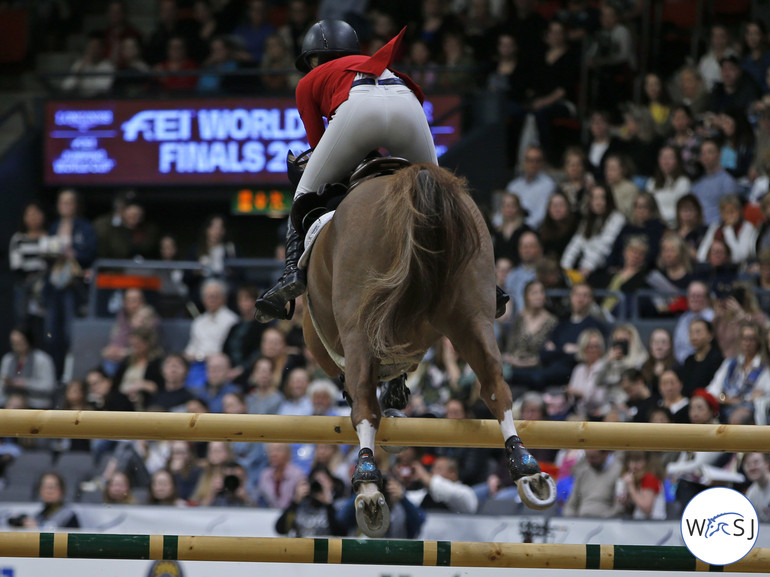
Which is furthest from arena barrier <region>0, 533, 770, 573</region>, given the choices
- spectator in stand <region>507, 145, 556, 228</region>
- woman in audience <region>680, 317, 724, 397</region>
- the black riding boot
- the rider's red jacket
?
spectator in stand <region>507, 145, 556, 228</region>

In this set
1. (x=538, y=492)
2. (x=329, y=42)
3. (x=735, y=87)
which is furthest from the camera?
(x=735, y=87)

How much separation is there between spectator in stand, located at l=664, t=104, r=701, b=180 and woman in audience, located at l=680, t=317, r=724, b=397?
1842mm

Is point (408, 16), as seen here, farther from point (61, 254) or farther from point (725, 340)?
point (725, 340)

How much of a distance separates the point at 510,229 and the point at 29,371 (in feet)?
14.3

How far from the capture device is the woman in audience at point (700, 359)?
29.1ft

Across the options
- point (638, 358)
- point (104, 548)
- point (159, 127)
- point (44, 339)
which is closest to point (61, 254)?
point (44, 339)

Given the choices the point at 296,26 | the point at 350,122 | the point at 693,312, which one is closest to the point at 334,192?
the point at 350,122

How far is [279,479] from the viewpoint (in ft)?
29.8

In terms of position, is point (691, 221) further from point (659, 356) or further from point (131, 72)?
point (131, 72)

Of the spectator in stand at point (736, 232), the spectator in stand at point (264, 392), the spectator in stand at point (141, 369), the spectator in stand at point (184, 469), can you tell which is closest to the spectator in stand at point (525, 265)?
the spectator in stand at point (736, 232)

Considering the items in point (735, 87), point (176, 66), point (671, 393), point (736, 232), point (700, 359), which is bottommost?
point (671, 393)

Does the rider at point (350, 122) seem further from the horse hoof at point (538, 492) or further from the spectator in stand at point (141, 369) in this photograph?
the spectator in stand at point (141, 369)

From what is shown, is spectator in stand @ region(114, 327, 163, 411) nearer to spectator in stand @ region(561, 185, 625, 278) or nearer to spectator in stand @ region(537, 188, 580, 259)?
spectator in stand @ region(537, 188, 580, 259)

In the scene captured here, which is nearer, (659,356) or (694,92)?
(659,356)
